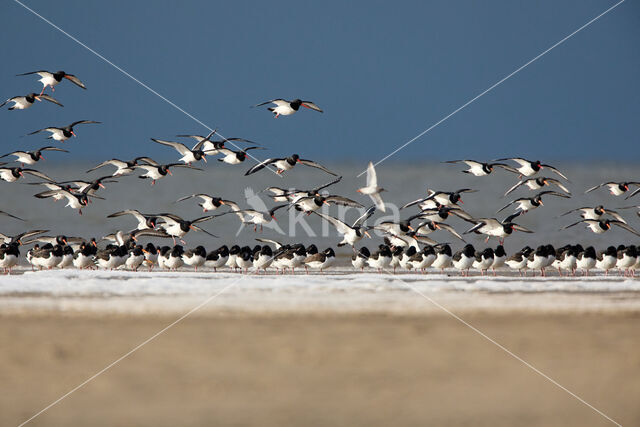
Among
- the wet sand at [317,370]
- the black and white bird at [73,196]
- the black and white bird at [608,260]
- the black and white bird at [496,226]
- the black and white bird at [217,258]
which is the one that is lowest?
the wet sand at [317,370]

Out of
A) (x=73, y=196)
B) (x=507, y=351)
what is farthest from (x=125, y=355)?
(x=73, y=196)

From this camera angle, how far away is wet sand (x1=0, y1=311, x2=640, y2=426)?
927 cm

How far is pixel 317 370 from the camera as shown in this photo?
34.7ft

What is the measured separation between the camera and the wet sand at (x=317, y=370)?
30.4 feet

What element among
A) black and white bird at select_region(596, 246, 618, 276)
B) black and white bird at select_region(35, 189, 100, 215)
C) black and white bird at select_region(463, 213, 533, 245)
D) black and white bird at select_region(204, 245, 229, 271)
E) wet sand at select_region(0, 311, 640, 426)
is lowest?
wet sand at select_region(0, 311, 640, 426)

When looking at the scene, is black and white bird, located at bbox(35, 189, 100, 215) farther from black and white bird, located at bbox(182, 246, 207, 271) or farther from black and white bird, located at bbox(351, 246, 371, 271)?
black and white bird, located at bbox(351, 246, 371, 271)

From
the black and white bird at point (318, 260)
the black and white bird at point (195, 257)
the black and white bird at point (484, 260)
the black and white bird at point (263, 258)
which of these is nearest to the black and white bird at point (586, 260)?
the black and white bird at point (484, 260)

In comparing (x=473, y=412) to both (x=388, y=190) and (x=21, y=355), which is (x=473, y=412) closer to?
(x=21, y=355)

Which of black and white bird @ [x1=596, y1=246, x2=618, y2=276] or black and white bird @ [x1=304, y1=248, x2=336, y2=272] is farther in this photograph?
black and white bird @ [x1=304, y1=248, x2=336, y2=272]

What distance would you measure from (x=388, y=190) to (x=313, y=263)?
2804cm

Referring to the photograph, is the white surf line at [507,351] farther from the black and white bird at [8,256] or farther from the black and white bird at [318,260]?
the black and white bird at [8,256]

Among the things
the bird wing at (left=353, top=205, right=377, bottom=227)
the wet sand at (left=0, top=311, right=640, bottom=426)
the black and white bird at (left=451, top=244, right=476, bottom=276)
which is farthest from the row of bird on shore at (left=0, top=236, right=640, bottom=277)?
the wet sand at (left=0, top=311, right=640, bottom=426)

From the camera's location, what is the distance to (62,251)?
21859mm

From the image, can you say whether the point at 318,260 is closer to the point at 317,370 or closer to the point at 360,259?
the point at 360,259
